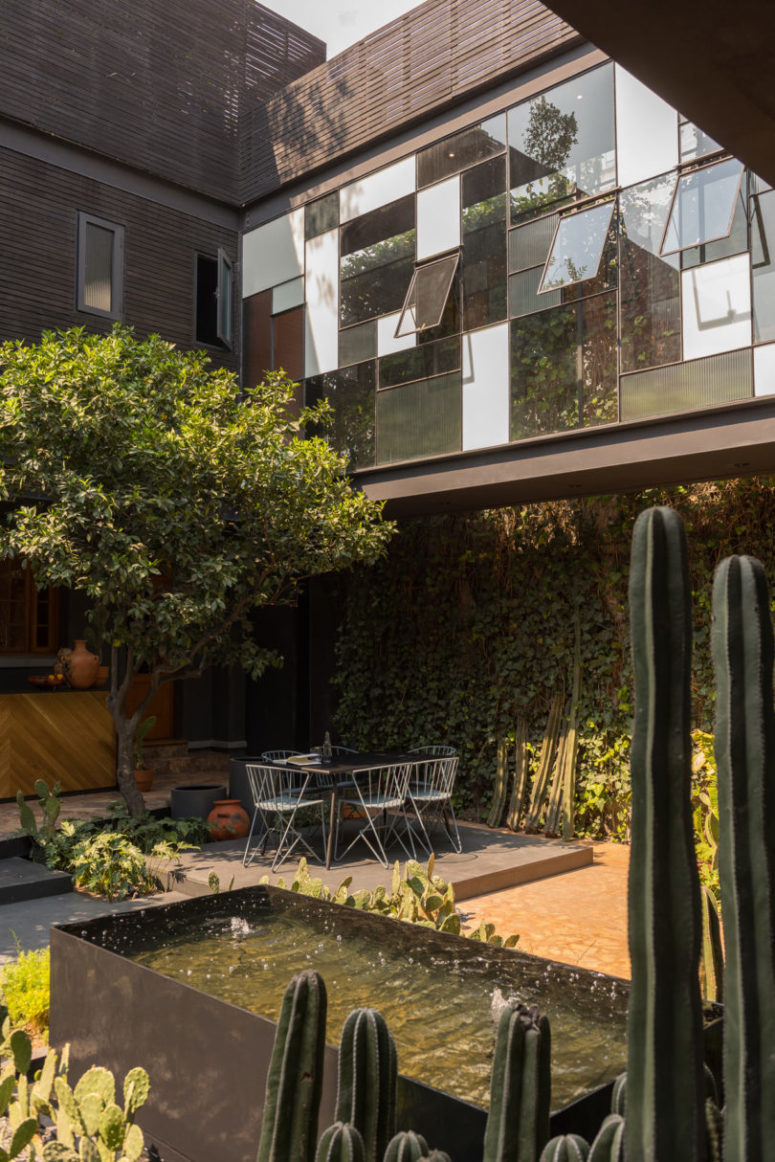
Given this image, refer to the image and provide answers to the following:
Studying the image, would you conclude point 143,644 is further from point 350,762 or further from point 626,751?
point 626,751

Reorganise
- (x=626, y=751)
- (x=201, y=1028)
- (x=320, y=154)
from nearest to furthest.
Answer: (x=201, y=1028) → (x=626, y=751) → (x=320, y=154)

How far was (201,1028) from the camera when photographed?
2.28 meters

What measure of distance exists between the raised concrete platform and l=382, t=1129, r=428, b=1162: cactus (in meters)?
4.49

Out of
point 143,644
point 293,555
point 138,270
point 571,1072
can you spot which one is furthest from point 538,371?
point 571,1072

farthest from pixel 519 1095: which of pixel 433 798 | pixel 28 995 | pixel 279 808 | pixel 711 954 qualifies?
pixel 433 798

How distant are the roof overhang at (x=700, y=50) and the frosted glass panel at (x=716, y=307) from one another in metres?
4.34

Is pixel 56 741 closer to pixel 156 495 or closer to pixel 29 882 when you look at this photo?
pixel 29 882

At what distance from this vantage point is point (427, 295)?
852 cm

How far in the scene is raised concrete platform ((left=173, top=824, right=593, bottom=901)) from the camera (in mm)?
6195

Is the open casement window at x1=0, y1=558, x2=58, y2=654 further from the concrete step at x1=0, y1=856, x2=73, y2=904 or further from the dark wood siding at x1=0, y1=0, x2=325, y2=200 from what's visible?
the dark wood siding at x1=0, y1=0, x2=325, y2=200

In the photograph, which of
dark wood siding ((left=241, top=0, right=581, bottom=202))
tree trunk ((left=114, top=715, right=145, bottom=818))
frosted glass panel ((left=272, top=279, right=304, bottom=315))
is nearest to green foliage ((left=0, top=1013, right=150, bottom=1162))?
tree trunk ((left=114, top=715, right=145, bottom=818))

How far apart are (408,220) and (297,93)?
279 centimetres

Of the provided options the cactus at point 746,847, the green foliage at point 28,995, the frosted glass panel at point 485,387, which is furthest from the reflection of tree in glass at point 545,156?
the cactus at point 746,847

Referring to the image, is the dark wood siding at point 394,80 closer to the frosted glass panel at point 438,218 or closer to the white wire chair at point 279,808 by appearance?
the frosted glass panel at point 438,218
